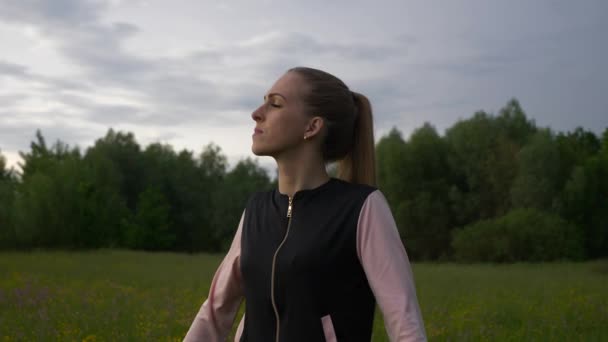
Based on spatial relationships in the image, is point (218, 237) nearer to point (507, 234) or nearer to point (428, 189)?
point (428, 189)

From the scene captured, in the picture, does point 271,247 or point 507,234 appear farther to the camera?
point 507,234

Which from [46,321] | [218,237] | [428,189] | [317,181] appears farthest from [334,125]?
[218,237]

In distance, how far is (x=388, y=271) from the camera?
233 cm

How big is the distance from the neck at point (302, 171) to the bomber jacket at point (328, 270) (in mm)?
38

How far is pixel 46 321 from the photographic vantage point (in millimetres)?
7969

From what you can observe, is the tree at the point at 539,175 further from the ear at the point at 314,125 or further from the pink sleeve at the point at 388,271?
the pink sleeve at the point at 388,271

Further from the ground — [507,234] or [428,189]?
[428,189]

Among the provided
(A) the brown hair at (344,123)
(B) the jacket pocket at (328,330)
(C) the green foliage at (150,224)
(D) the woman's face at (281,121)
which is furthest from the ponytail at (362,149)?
(C) the green foliage at (150,224)

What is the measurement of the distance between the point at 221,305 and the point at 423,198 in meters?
50.6

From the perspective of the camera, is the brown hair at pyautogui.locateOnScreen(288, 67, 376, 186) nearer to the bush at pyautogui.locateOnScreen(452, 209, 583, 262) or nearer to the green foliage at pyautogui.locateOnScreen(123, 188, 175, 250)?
the bush at pyautogui.locateOnScreen(452, 209, 583, 262)

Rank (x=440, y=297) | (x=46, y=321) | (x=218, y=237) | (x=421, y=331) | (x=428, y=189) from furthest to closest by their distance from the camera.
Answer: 1. (x=218, y=237)
2. (x=428, y=189)
3. (x=440, y=297)
4. (x=46, y=321)
5. (x=421, y=331)

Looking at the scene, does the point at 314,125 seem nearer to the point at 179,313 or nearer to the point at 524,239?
the point at 179,313

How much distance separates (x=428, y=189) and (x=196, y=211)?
950 inches

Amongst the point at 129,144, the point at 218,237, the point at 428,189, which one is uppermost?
the point at 129,144
